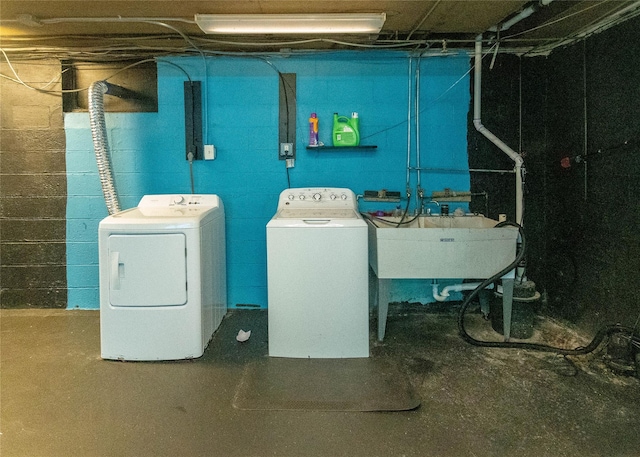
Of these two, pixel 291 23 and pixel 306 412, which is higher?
pixel 291 23

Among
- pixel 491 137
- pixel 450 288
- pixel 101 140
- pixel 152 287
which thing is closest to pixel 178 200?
pixel 101 140

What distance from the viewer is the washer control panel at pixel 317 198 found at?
3.11 m

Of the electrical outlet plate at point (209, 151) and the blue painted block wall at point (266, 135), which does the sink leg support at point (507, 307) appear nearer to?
the blue painted block wall at point (266, 135)

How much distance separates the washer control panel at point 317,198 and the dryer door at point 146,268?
36.2 inches

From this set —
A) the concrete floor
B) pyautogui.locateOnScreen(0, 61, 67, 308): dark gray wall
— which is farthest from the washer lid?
pyautogui.locateOnScreen(0, 61, 67, 308): dark gray wall

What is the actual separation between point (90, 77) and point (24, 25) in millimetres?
617

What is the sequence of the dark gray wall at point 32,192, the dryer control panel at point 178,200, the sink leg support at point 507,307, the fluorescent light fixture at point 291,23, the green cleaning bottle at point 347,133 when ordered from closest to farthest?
1. the fluorescent light fixture at point 291,23
2. the sink leg support at point 507,307
3. the dryer control panel at point 178,200
4. the green cleaning bottle at point 347,133
5. the dark gray wall at point 32,192

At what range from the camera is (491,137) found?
313cm

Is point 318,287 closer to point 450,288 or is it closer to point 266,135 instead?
point 450,288

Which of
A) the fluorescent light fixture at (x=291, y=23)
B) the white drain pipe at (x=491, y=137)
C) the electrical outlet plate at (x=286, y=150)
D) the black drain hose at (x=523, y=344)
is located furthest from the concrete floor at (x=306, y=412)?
the fluorescent light fixture at (x=291, y=23)

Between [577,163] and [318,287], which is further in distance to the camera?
[577,163]

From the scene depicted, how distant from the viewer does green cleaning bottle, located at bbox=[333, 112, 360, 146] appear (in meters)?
3.17

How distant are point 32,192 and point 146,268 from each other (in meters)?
1.62

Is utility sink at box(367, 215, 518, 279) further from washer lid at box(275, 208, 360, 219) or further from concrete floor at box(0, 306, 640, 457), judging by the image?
concrete floor at box(0, 306, 640, 457)
